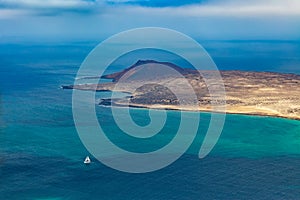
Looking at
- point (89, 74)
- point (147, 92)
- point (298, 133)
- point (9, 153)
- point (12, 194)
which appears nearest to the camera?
point (12, 194)

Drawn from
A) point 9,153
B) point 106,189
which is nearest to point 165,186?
point 106,189

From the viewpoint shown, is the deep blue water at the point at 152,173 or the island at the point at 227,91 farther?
the island at the point at 227,91

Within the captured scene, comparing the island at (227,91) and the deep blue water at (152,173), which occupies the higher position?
the island at (227,91)

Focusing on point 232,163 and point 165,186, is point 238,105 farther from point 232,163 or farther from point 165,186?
point 165,186

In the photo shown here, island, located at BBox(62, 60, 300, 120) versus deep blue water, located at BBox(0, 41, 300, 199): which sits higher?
island, located at BBox(62, 60, 300, 120)

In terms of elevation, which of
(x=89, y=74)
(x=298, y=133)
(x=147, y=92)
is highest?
(x=89, y=74)

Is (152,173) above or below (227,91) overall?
below

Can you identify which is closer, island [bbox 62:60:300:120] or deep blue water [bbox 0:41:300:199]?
deep blue water [bbox 0:41:300:199]

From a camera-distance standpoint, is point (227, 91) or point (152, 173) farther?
point (227, 91)
